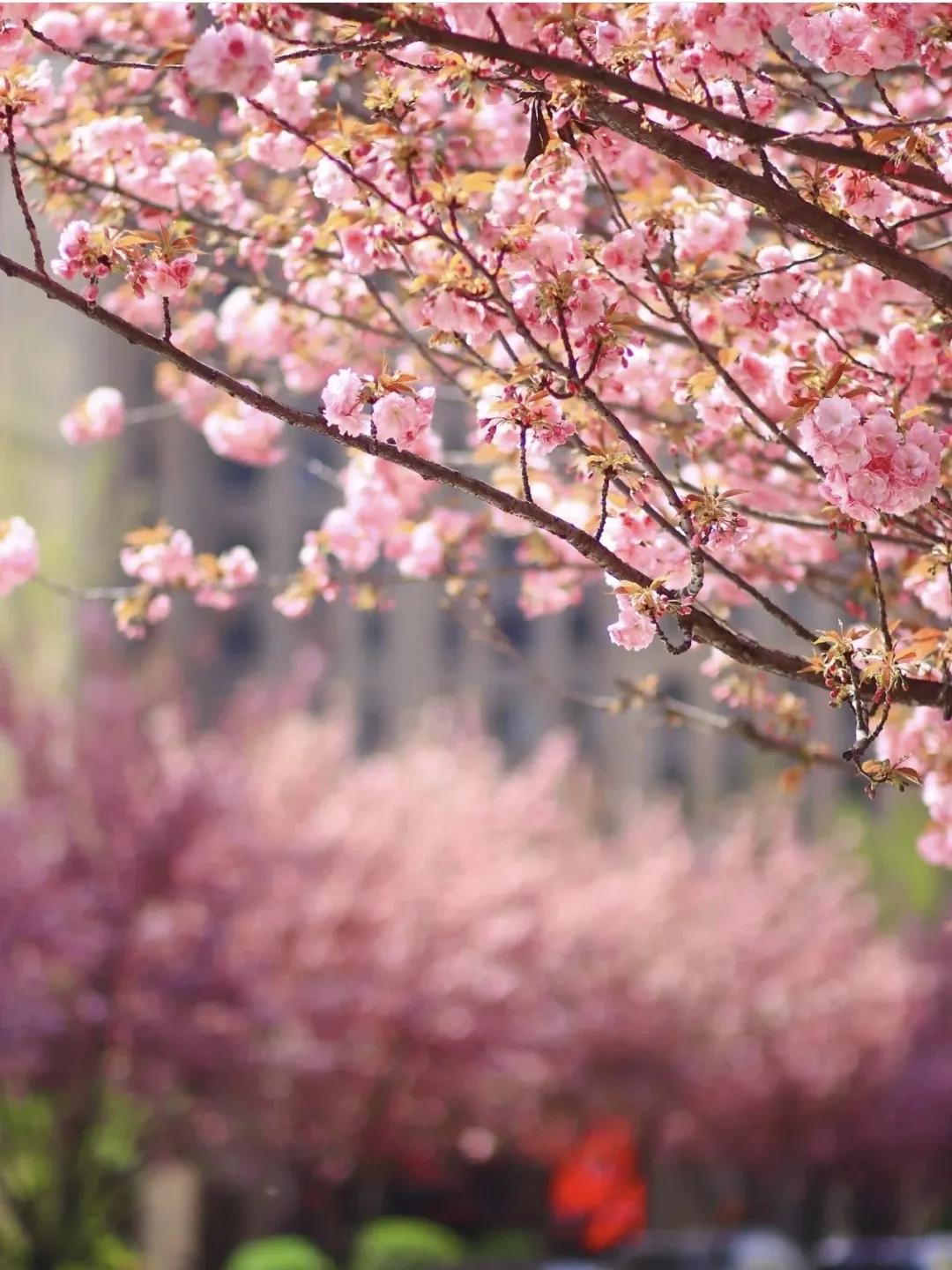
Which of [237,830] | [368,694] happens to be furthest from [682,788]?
[237,830]

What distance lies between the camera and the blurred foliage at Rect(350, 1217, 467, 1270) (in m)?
15.6

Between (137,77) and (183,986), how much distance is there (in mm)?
8916

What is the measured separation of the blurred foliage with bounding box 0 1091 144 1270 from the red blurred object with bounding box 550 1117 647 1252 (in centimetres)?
936

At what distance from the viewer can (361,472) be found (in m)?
5.20

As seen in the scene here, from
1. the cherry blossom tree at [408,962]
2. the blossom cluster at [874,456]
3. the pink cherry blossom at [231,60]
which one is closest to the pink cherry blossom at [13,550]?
the pink cherry blossom at [231,60]

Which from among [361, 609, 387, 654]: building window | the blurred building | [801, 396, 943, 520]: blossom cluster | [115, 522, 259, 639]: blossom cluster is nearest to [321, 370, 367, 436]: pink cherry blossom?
[801, 396, 943, 520]: blossom cluster

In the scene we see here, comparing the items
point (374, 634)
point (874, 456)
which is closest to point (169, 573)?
point (874, 456)

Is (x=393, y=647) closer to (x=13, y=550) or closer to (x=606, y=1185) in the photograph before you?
(x=606, y=1185)

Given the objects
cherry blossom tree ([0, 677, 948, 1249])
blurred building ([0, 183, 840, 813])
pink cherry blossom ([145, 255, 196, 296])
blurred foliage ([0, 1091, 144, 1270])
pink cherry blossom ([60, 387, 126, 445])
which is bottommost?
blurred foliage ([0, 1091, 144, 1270])

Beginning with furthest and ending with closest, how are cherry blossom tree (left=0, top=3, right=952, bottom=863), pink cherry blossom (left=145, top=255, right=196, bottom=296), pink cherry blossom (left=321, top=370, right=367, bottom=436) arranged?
pink cherry blossom (left=145, top=255, right=196, bottom=296) < pink cherry blossom (left=321, top=370, right=367, bottom=436) < cherry blossom tree (left=0, top=3, right=952, bottom=863)

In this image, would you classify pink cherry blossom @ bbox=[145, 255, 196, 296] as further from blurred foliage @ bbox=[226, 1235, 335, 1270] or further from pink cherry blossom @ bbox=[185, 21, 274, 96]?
blurred foliage @ bbox=[226, 1235, 335, 1270]

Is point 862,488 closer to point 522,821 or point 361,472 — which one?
point 361,472

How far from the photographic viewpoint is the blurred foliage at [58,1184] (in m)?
12.2

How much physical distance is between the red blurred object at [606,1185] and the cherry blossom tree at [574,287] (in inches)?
676
